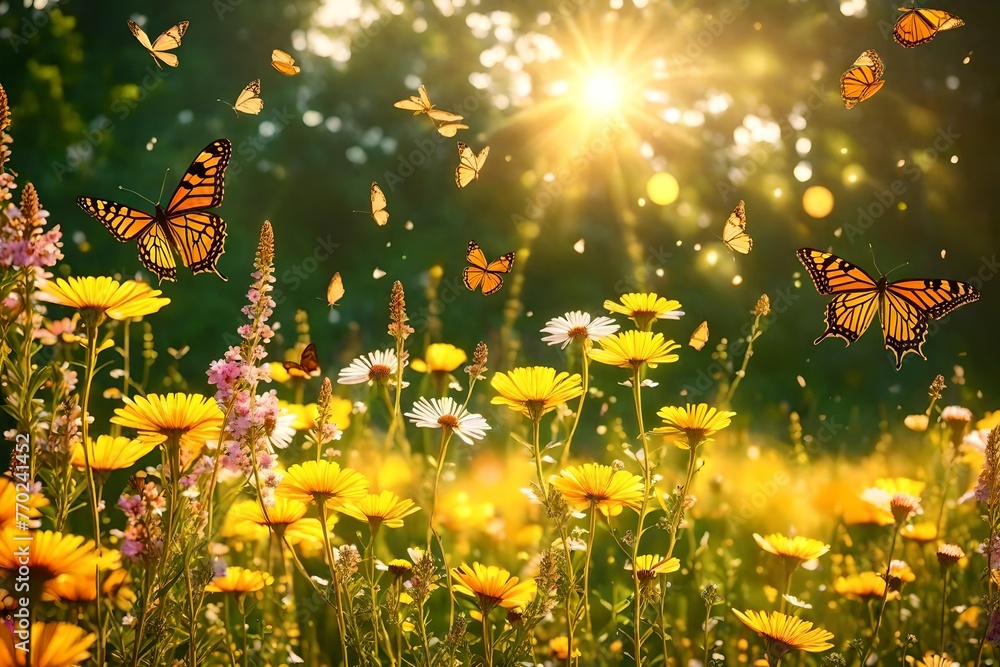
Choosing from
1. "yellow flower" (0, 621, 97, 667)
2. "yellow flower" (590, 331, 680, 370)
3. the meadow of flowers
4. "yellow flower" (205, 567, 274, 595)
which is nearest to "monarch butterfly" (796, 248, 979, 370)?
the meadow of flowers

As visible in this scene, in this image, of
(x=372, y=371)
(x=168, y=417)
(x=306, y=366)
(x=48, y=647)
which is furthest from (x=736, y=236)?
(x=48, y=647)

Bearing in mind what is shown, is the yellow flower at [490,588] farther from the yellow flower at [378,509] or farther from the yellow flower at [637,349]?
the yellow flower at [637,349]

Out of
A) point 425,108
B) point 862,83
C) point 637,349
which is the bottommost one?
point 637,349

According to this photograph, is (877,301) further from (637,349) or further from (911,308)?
(637,349)

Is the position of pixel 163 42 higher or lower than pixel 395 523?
higher

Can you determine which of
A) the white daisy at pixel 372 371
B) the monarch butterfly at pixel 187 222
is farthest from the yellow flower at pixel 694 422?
the monarch butterfly at pixel 187 222

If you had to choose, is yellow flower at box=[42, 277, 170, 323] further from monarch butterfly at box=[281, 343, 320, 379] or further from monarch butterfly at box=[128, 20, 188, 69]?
monarch butterfly at box=[281, 343, 320, 379]

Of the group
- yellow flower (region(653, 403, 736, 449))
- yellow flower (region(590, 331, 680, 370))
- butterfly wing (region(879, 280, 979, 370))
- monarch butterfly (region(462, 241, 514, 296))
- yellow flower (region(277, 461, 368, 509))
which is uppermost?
monarch butterfly (region(462, 241, 514, 296))
